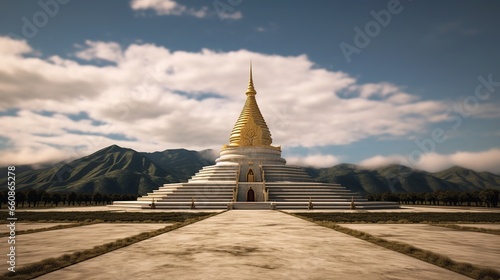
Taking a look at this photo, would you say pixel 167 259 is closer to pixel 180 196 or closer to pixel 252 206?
pixel 252 206

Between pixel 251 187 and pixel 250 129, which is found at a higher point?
pixel 250 129

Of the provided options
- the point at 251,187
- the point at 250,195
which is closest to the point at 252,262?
the point at 250,195

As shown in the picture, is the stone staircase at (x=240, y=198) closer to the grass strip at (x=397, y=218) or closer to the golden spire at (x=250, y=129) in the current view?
the grass strip at (x=397, y=218)

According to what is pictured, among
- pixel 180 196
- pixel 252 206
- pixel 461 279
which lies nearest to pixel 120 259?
pixel 461 279

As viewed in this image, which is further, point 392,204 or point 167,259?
point 392,204

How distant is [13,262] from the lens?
25.4ft

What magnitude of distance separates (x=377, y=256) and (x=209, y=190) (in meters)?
32.1

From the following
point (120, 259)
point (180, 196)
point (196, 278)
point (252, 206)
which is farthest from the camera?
point (180, 196)

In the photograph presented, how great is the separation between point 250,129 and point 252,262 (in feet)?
165

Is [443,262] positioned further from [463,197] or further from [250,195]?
[463,197]

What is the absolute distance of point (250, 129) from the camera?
5809 centimetres

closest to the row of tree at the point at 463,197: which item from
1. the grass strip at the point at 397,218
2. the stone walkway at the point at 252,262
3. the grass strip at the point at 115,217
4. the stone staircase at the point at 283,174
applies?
the stone staircase at the point at 283,174

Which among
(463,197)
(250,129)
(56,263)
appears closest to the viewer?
(56,263)

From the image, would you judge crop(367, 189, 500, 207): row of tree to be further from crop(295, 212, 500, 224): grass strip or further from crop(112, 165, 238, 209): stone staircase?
crop(112, 165, 238, 209): stone staircase
